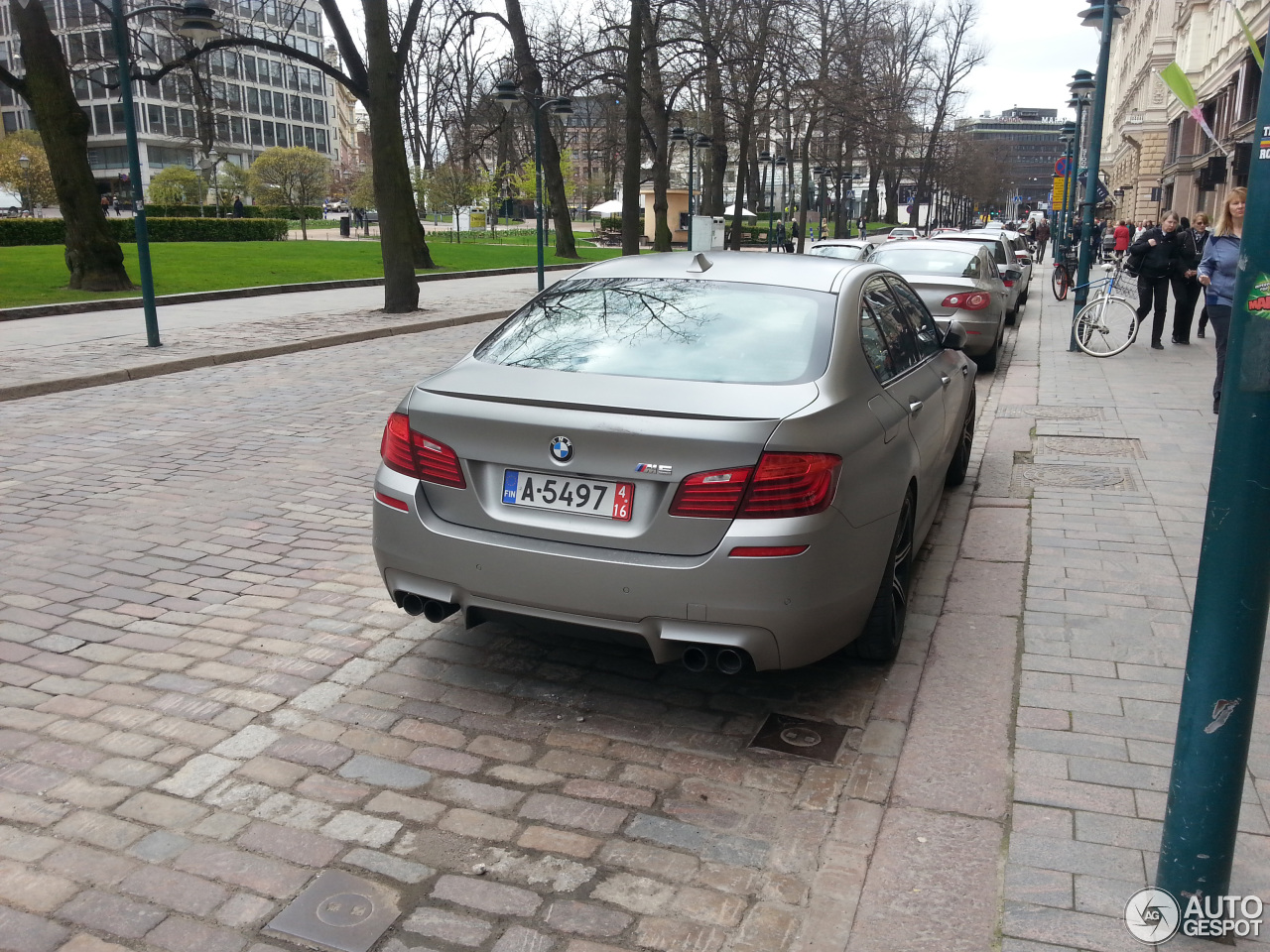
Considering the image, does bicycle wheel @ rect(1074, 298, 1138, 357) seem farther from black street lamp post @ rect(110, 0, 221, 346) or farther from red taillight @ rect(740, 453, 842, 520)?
red taillight @ rect(740, 453, 842, 520)

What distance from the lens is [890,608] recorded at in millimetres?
4328

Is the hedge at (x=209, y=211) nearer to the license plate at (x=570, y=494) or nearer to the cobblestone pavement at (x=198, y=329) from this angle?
the cobblestone pavement at (x=198, y=329)

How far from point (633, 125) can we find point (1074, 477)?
981 inches

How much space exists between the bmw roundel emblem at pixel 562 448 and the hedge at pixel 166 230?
31.1 meters

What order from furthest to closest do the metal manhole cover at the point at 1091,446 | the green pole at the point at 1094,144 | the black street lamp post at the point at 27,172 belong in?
the black street lamp post at the point at 27,172
the green pole at the point at 1094,144
the metal manhole cover at the point at 1091,446

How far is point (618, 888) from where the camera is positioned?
119 inches

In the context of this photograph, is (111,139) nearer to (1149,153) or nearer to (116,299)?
(1149,153)

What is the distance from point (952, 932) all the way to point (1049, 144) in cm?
20357

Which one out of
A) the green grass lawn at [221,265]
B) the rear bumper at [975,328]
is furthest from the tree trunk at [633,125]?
the rear bumper at [975,328]

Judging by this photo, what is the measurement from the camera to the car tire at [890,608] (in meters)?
4.28

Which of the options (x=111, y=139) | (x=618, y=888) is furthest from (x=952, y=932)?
(x=111, y=139)

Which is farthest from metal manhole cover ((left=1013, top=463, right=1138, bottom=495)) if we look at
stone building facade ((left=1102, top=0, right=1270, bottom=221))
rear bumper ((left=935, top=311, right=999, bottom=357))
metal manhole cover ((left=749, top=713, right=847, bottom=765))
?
stone building facade ((left=1102, top=0, right=1270, bottom=221))

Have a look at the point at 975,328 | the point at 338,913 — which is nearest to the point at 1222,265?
the point at 975,328

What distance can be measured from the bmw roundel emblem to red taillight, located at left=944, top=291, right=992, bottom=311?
9754 millimetres
